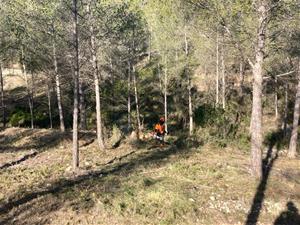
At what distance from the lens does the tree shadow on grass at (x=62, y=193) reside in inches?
436

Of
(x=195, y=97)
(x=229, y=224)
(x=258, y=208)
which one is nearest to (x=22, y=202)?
(x=229, y=224)

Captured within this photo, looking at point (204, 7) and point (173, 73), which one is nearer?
point (204, 7)

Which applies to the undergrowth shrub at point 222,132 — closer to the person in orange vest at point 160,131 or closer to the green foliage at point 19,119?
the person in orange vest at point 160,131

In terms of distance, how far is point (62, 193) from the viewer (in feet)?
41.8

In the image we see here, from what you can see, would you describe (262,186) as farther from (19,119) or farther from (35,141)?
(19,119)

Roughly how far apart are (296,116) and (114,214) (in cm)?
1117

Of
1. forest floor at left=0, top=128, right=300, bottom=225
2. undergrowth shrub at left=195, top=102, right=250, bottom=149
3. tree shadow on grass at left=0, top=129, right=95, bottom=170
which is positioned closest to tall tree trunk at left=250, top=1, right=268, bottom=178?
forest floor at left=0, top=128, right=300, bottom=225

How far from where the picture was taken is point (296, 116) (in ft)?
60.2

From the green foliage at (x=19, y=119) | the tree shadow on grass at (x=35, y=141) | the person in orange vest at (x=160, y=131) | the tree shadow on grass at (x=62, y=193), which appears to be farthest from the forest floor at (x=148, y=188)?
the green foliage at (x=19, y=119)

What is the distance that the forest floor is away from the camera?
10914 mm

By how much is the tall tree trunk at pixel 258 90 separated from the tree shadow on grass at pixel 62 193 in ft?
13.2

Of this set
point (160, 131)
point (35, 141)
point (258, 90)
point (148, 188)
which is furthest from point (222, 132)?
point (148, 188)

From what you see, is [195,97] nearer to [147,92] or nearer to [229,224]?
[147,92]

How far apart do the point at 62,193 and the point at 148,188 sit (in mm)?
2783
